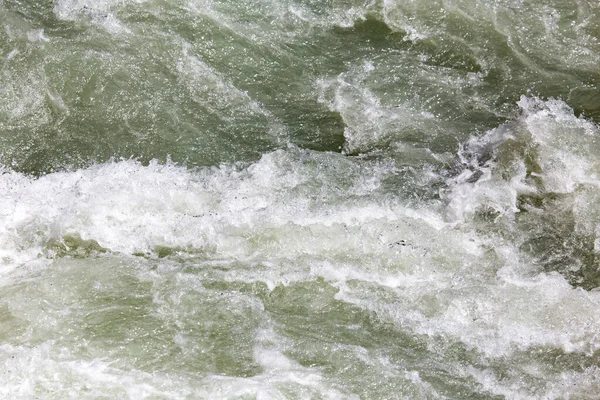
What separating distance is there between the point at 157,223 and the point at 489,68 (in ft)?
9.77

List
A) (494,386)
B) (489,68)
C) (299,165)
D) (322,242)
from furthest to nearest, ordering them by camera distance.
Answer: (489,68) < (299,165) < (322,242) < (494,386)

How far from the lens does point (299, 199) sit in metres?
4.02

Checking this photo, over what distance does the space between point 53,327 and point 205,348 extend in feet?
3.39

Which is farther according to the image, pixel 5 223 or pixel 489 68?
pixel 489 68

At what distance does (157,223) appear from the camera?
3986 millimetres

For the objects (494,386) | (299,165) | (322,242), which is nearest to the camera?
(494,386)

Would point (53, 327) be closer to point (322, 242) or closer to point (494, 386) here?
point (322, 242)

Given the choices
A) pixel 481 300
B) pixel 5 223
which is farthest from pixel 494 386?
pixel 5 223

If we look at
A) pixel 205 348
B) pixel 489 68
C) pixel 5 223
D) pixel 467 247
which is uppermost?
pixel 489 68

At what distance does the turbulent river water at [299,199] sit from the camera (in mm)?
3643

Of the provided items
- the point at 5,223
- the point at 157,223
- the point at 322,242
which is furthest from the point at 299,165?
the point at 5,223

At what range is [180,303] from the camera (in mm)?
3727

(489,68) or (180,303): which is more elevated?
(489,68)

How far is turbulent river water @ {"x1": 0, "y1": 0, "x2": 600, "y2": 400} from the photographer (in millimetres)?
3643
